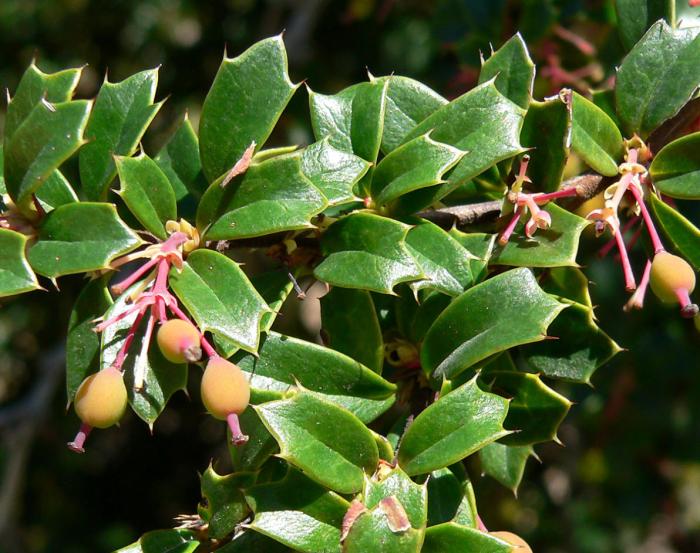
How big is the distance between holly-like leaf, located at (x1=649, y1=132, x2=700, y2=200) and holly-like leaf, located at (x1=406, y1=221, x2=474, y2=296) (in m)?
0.26

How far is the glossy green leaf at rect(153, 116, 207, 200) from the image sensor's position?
109 centimetres

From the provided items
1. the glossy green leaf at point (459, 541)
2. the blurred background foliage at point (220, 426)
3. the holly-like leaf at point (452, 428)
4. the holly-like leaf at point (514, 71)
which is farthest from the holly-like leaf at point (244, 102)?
the blurred background foliage at point (220, 426)

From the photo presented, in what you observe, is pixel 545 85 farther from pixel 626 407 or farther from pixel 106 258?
pixel 106 258

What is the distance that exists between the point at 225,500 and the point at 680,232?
0.60m

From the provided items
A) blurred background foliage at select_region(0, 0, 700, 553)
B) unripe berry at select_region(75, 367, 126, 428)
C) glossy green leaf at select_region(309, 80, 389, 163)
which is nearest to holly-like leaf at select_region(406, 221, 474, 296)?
glossy green leaf at select_region(309, 80, 389, 163)

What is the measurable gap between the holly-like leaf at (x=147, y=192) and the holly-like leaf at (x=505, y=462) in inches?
19.5

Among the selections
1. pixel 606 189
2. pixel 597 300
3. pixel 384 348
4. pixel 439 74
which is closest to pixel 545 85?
pixel 439 74

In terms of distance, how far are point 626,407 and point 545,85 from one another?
102cm

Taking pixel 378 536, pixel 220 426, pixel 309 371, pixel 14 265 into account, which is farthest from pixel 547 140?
pixel 220 426

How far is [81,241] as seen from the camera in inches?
36.0

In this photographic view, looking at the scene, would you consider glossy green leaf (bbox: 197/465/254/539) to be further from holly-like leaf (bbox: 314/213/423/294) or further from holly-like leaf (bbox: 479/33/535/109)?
holly-like leaf (bbox: 479/33/535/109)

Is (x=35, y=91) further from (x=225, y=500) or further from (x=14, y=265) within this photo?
(x=225, y=500)

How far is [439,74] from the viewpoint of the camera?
231cm

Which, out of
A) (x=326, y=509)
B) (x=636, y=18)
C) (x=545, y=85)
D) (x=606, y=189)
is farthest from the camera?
(x=545, y=85)
